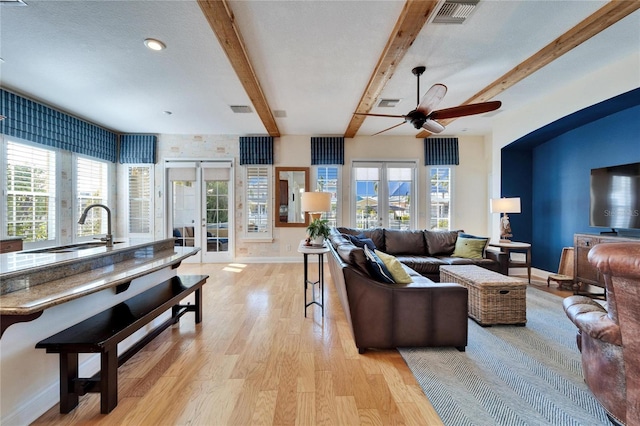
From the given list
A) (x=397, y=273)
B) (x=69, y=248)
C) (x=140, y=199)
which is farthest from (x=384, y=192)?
(x=140, y=199)

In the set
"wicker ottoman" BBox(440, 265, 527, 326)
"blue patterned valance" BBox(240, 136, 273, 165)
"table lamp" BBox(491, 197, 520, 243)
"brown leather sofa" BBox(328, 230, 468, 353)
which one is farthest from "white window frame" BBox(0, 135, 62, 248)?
"table lamp" BBox(491, 197, 520, 243)

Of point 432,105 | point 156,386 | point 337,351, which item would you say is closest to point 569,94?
point 432,105

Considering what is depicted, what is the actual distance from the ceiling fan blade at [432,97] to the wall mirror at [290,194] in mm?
3116

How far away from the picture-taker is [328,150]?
5500mm

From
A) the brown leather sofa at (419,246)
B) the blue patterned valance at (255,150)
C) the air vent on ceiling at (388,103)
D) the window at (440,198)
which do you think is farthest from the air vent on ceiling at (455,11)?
the blue patterned valance at (255,150)

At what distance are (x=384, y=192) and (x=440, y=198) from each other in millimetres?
1300

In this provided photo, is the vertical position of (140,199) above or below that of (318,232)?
above

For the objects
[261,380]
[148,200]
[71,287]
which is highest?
[148,200]

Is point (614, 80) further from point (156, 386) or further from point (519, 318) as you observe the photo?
point (156, 386)

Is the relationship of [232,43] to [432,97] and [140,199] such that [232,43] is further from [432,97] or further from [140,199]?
[140,199]

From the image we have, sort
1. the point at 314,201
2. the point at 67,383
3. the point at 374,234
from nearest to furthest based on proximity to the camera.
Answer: the point at 67,383
the point at 314,201
the point at 374,234

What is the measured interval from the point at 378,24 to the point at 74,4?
2.52 meters

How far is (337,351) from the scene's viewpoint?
2.08 metres

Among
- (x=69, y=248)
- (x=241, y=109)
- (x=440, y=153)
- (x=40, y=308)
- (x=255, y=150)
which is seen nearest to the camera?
(x=40, y=308)
